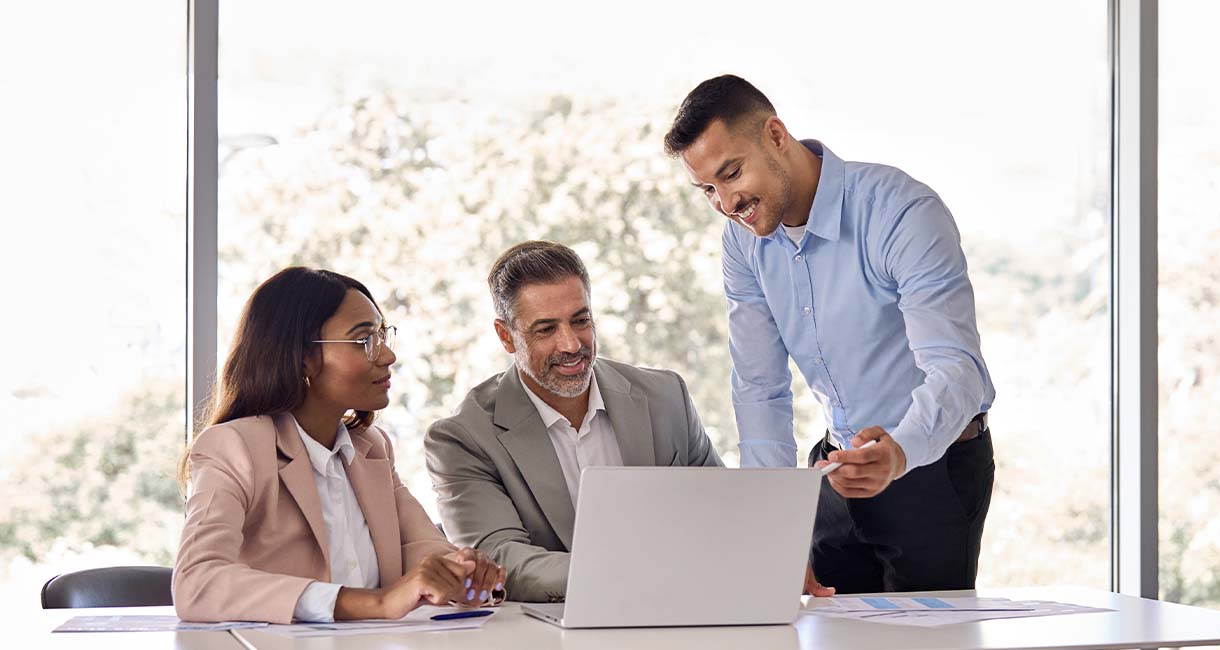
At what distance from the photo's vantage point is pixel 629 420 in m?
2.74

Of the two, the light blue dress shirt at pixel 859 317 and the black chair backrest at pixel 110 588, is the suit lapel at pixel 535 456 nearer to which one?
the light blue dress shirt at pixel 859 317

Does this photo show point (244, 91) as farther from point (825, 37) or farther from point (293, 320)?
point (825, 37)

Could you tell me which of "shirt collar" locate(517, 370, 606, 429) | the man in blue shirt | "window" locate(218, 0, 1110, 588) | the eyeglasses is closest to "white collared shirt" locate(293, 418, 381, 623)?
the eyeglasses

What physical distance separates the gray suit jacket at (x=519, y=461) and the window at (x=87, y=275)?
1156 millimetres

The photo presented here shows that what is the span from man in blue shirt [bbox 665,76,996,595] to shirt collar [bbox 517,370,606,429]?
12.5 inches

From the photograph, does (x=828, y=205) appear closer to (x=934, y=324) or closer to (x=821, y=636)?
(x=934, y=324)

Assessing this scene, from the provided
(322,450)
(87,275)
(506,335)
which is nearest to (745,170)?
(506,335)

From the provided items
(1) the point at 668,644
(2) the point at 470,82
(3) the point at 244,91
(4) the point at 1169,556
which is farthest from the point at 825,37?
(1) the point at 668,644

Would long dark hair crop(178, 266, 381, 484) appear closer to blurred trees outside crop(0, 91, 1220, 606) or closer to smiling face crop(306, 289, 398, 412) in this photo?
smiling face crop(306, 289, 398, 412)

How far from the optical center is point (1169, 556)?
164 inches

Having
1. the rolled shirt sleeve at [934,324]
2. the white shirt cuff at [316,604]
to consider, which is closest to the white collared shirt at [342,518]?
the white shirt cuff at [316,604]

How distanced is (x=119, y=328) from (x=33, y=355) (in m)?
0.22

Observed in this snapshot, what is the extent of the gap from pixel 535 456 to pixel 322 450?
422 mm

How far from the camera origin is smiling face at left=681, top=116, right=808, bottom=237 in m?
2.58
